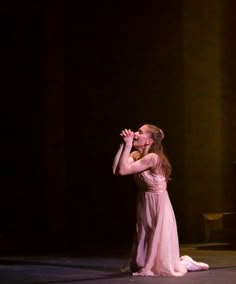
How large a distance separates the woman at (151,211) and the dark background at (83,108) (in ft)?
15.6

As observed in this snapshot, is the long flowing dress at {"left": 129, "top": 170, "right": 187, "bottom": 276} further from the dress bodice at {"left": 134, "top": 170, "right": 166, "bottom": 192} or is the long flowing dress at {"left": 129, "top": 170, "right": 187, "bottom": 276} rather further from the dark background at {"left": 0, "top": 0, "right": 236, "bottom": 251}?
the dark background at {"left": 0, "top": 0, "right": 236, "bottom": 251}

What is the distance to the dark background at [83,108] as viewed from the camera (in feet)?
Answer: 47.0

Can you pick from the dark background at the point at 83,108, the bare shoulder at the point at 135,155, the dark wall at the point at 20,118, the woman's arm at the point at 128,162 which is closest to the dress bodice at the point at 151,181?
the woman's arm at the point at 128,162

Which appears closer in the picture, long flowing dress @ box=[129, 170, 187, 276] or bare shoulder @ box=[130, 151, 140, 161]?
long flowing dress @ box=[129, 170, 187, 276]

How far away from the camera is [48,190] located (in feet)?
47.0

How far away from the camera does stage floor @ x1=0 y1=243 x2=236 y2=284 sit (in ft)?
29.8

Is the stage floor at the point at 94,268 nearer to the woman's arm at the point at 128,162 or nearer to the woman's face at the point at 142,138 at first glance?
the woman's arm at the point at 128,162

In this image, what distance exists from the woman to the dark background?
476 centimetres

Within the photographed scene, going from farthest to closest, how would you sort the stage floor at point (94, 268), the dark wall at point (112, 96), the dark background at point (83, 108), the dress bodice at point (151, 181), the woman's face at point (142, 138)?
the dark wall at point (112, 96) < the dark background at point (83, 108) < the woman's face at point (142, 138) < the dress bodice at point (151, 181) < the stage floor at point (94, 268)

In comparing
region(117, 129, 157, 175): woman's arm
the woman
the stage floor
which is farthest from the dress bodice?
the stage floor

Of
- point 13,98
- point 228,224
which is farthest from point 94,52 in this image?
point 228,224

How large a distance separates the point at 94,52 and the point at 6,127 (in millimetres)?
2133

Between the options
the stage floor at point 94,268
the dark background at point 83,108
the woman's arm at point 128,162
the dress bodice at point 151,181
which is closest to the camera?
the stage floor at point 94,268

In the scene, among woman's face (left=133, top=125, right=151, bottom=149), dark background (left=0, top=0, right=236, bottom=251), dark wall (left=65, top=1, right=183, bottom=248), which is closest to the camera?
woman's face (left=133, top=125, right=151, bottom=149)
